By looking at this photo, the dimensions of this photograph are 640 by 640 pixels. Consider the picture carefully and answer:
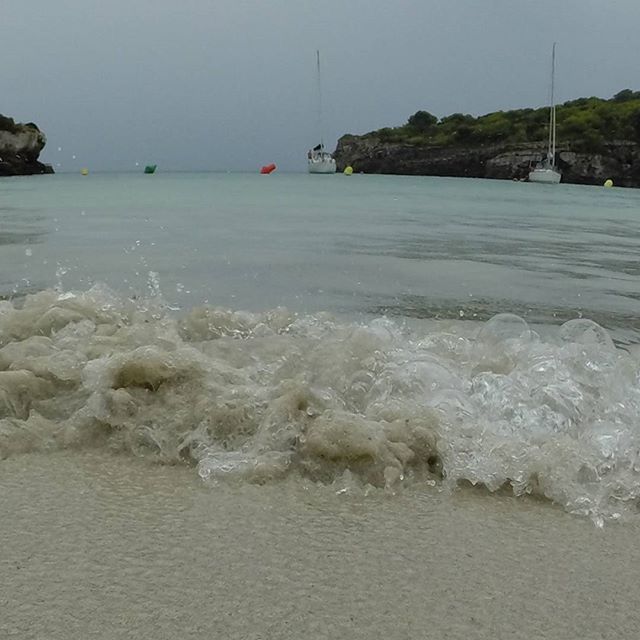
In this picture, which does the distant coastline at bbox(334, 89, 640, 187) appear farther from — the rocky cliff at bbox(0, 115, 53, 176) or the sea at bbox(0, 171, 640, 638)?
the sea at bbox(0, 171, 640, 638)

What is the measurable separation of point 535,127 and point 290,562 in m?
86.0

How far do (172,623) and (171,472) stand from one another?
822 millimetres

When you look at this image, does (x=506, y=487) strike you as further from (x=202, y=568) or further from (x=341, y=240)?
(x=341, y=240)

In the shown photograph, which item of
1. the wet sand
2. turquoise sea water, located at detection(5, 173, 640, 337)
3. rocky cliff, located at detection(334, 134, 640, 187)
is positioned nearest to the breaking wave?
the wet sand

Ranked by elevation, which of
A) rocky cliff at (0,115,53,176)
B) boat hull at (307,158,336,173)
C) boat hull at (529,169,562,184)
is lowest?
boat hull at (529,169,562,184)

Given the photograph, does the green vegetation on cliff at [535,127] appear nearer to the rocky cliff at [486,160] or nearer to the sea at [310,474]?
the rocky cliff at [486,160]

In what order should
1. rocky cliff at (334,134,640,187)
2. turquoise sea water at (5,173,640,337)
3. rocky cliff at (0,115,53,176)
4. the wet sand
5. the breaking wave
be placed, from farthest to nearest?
rocky cliff at (334,134,640,187)
rocky cliff at (0,115,53,176)
turquoise sea water at (5,173,640,337)
the breaking wave
the wet sand

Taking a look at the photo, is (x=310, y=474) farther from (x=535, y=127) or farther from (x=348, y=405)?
(x=535, y=127)

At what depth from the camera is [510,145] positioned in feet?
263

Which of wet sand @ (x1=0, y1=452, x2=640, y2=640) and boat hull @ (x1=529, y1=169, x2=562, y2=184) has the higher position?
wet sand @ (x1=0, y1=452, x2=640, y2=640)

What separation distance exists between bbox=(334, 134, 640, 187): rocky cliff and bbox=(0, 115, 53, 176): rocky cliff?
44924 millimetres

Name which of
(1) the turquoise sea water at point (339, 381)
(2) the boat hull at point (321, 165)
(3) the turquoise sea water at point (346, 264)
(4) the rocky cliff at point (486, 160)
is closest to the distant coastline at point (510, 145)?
(4) the rocky cliff at point (486, 160)

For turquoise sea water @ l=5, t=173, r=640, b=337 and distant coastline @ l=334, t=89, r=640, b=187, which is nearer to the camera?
turquoise sea water @ l=5, t=173, r=640, b=337

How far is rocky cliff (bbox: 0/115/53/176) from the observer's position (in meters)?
63.1
